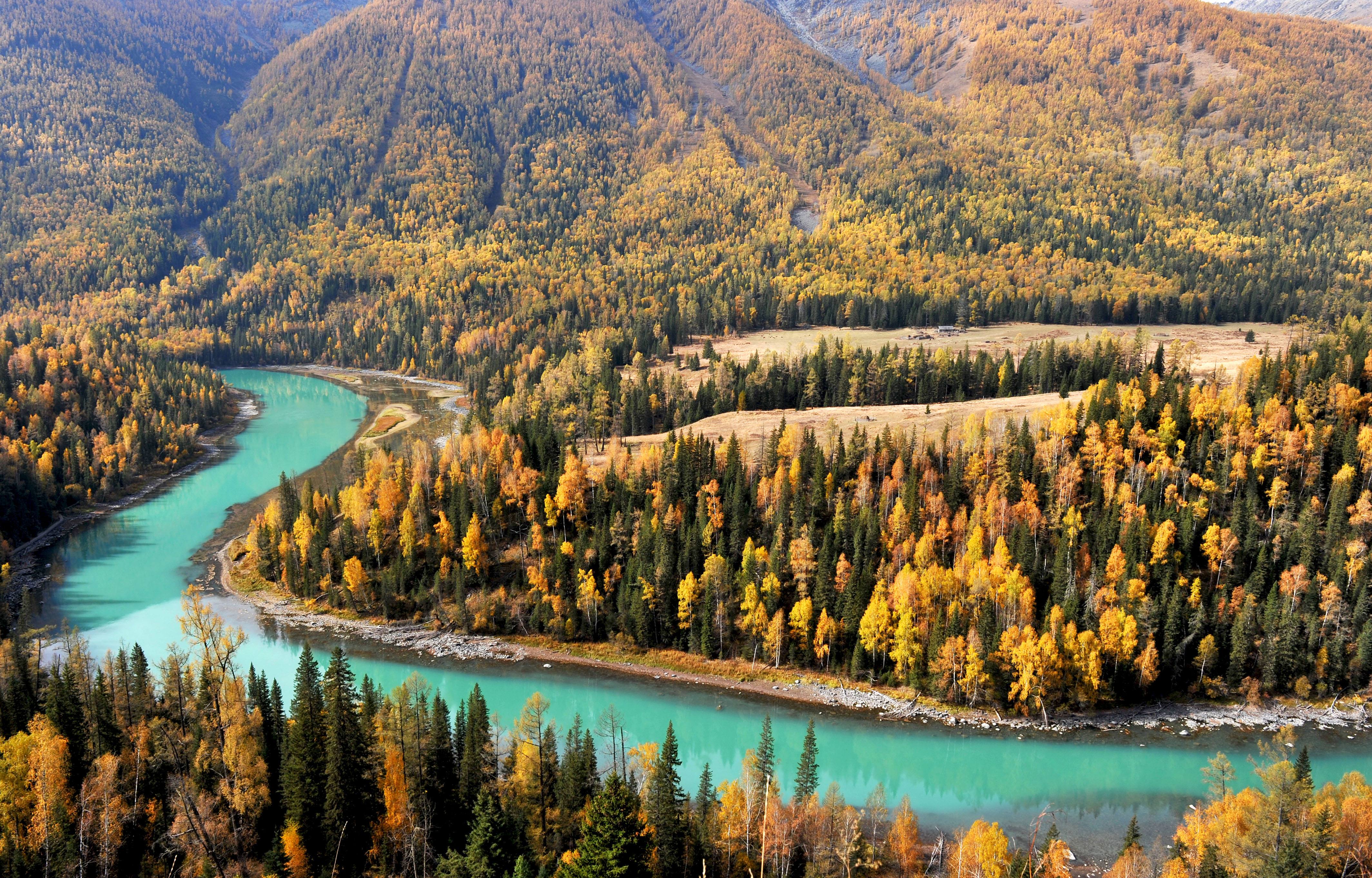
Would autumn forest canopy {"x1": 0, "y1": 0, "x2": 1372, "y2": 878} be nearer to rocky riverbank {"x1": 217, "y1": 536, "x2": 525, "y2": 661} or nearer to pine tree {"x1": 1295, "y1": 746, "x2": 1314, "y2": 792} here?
pine tree {"x1": 1295, "y1": 746, "x2": 1314, "y2": 792}

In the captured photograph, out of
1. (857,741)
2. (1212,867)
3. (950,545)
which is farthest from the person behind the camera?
(950,545)

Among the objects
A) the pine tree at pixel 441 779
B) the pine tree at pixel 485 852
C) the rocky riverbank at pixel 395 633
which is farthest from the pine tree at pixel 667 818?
the rocky riverbank at pixel 395 633

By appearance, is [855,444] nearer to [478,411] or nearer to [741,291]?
[478,411]

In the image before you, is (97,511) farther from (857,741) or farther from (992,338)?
(992,338)

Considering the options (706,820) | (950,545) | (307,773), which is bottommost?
(706,820)

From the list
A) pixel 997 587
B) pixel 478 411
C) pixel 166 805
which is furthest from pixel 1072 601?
pixel 478 411

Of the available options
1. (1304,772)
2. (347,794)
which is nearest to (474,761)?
(347,794)
